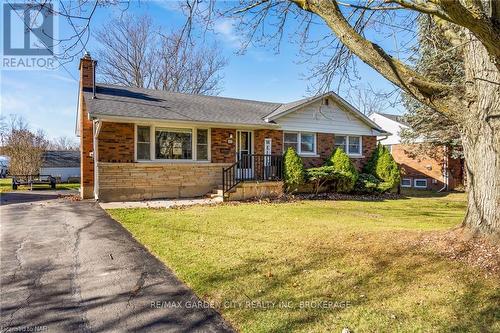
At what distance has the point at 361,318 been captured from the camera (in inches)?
113

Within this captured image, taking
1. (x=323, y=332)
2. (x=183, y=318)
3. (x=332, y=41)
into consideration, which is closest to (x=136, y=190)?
(x=332, y=41)

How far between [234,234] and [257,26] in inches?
176

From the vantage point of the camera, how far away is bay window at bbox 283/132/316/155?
592 inches

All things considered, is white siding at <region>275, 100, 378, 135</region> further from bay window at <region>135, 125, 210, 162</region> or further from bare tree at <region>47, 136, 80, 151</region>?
bare tree at <region>47, 136, 80, 151</region>

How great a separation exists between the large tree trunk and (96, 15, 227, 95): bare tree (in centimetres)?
2208

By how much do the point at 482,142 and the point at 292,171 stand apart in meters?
8.83

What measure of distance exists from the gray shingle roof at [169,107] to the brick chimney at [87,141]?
1.74ft

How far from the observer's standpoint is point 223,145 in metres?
13.5

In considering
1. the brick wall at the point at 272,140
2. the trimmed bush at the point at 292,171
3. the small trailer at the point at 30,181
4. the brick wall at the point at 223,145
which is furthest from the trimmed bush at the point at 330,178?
the small trailer at the point at 30,181

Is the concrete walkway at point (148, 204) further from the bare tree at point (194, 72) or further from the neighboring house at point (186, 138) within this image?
the bare tree at point (194, 72)

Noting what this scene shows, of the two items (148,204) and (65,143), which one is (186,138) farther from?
(65,143)

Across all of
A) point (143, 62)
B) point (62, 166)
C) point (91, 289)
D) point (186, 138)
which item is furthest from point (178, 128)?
point (62, 166)

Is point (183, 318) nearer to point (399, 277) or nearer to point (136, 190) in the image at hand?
point (399, 277)

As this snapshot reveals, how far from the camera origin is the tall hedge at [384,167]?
49.8ft
